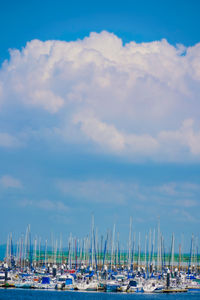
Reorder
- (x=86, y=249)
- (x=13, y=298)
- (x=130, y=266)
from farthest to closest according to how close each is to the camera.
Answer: (x=86, y=249)
(x=130, y=266)
(x=13, y=298)

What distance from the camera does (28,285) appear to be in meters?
86.2

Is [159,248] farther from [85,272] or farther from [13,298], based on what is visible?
[13,298]

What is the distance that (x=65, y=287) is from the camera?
84375 millimetres

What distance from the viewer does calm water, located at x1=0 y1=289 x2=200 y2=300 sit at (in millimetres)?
75781

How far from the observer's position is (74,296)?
255 ft

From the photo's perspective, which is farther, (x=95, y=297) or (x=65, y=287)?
(x=65, y=287)

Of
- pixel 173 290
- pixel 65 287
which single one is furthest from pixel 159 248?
pixel 65 287

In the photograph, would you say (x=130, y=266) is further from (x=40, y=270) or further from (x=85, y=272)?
(x=40, y=270)

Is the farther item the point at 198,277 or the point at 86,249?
the point at 86,249

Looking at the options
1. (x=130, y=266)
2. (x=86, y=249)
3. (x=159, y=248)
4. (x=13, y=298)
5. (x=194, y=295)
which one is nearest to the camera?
(x=13, y=298)

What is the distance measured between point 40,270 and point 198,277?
3273 cm

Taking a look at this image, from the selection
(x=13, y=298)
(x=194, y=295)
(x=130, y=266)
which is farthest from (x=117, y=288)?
(x=130, y=266)

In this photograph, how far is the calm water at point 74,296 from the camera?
75781 millimetres

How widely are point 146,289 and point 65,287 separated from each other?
42.0ft
